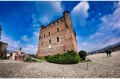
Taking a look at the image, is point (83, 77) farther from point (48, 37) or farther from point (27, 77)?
point (48, 37)

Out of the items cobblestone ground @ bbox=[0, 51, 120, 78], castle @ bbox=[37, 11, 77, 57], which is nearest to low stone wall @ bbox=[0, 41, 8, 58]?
cobblestone ground @ bbox=[0, 51, 120, 78]

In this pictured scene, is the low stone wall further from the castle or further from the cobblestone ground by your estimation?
the castle

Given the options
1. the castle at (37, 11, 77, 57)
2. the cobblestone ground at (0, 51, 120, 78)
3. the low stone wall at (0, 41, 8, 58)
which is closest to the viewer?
the cobblestone ground at (0, 51, 120, 78)

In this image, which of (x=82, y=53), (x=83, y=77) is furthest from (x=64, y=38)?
(x=83, y=77)

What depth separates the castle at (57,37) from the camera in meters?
20.0

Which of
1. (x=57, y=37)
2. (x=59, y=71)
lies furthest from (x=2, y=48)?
(x=59, y=71)

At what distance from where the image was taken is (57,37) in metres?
22.2

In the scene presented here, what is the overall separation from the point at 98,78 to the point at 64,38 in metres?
14.0

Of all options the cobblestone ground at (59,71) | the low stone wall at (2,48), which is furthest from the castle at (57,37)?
the cobblestone ground at (59,71)

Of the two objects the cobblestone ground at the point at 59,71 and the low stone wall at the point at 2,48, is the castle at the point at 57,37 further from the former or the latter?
the cobblestone ground at the point at 59,71

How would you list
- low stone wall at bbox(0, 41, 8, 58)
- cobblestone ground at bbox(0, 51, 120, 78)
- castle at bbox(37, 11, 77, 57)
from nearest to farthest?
cobblestone ground at bbox(0, 51, 120, 78), low stone wall at bbox(0, 41, 8, 58), castle at bbox(37, 11, 77, 57)

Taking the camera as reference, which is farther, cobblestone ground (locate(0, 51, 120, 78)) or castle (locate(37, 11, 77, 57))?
Answer: castle (locate(37, 11, 77, 57))

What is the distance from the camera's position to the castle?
787 inches

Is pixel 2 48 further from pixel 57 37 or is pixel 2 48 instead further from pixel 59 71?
pixel 59 71
